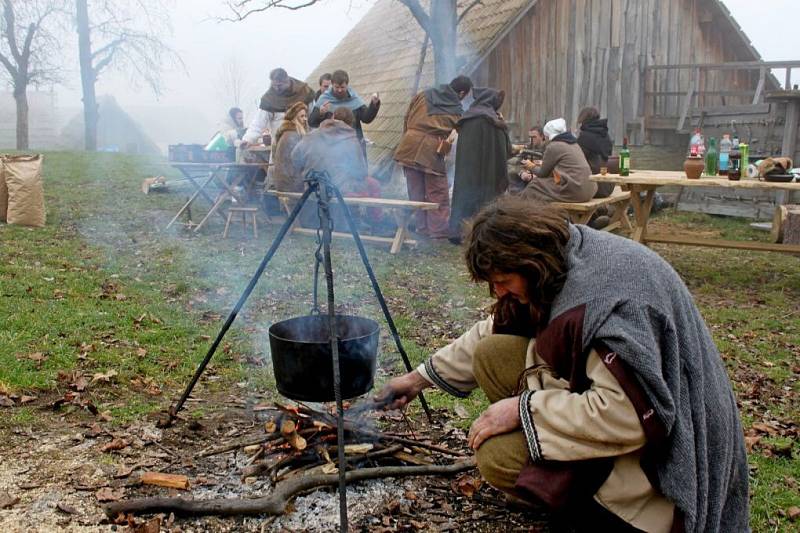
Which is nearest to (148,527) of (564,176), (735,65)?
(564,176)

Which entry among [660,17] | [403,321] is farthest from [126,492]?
[660,17]

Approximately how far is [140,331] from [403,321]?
6.15ft

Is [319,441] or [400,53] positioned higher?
[400,53]

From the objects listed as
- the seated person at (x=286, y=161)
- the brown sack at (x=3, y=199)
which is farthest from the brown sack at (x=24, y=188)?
the seated person at (x=286, y=161)

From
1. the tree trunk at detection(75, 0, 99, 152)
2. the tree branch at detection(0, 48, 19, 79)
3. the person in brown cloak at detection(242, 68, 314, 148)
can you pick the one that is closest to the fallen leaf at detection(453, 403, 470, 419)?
the person in brown cloak at detection(242, 68, 314, 148)

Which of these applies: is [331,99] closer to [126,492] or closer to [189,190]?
[189,190]

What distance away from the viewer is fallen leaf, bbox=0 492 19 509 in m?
2.57

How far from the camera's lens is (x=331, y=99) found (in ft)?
29.7

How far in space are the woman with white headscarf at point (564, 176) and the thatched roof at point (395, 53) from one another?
3.90 metres

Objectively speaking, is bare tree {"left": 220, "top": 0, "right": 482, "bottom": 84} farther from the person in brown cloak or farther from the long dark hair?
the long dark hair

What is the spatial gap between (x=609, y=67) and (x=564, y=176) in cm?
554

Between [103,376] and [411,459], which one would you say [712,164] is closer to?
[411,459]

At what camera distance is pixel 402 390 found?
2.77 meters

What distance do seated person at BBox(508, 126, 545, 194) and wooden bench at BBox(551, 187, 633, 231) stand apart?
0.98m
